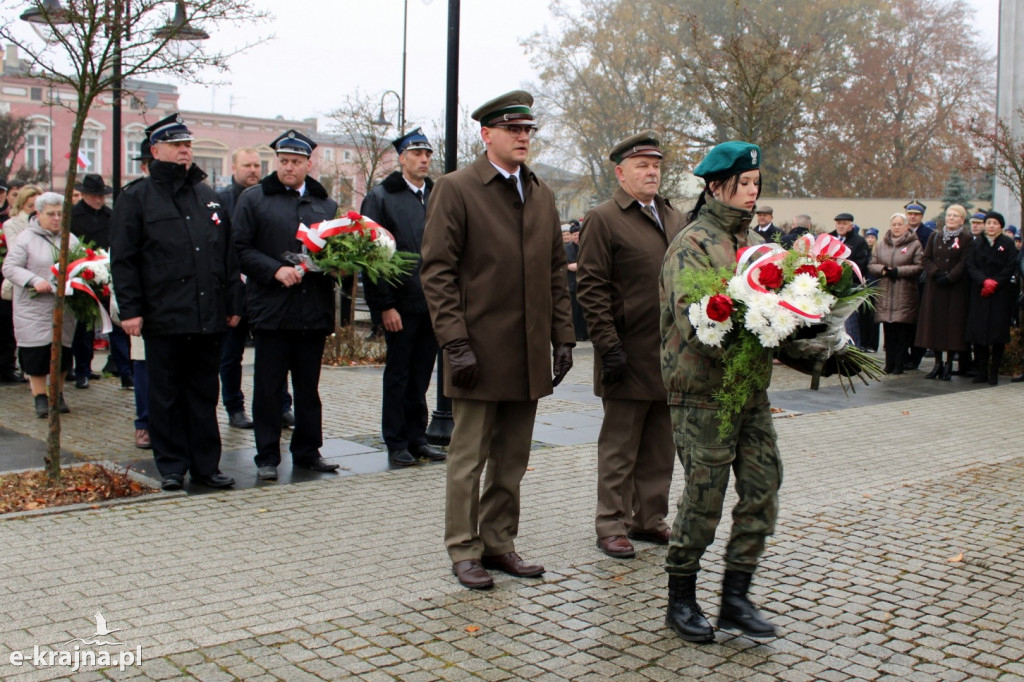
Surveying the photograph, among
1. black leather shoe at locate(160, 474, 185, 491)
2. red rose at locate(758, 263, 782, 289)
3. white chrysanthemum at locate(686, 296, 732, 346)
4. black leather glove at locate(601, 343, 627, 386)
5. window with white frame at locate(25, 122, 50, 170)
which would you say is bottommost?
black leather shoe at locate(160, 474, 185, 491)

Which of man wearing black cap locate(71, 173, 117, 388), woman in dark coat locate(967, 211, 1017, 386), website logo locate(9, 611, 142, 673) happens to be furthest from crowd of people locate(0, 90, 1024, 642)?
woman in dark coat locate(967, 211, 1017, 386)

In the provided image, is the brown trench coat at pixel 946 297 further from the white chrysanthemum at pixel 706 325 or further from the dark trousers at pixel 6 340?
the dark trousers at pixel 6 340

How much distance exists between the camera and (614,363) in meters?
5.83

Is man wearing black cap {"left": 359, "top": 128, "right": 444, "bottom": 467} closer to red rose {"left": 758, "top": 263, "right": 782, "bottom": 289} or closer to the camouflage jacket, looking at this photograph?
the camouflage jacket

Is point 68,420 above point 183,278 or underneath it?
underneath

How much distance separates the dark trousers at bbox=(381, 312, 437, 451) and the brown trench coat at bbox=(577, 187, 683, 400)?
231 cm

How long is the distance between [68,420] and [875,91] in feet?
147

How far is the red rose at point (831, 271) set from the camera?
163 inches

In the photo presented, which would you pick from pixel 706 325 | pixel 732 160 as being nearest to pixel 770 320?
pixel 706 325

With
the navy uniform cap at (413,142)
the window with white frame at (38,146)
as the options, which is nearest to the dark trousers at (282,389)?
the navy uniform cap at (413,142)

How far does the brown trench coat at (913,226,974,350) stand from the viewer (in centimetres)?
1386

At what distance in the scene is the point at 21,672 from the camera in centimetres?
402

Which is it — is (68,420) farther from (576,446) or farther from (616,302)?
(616,302)

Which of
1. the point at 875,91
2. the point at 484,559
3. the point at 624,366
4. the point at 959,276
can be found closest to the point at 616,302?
the point at 624,366
